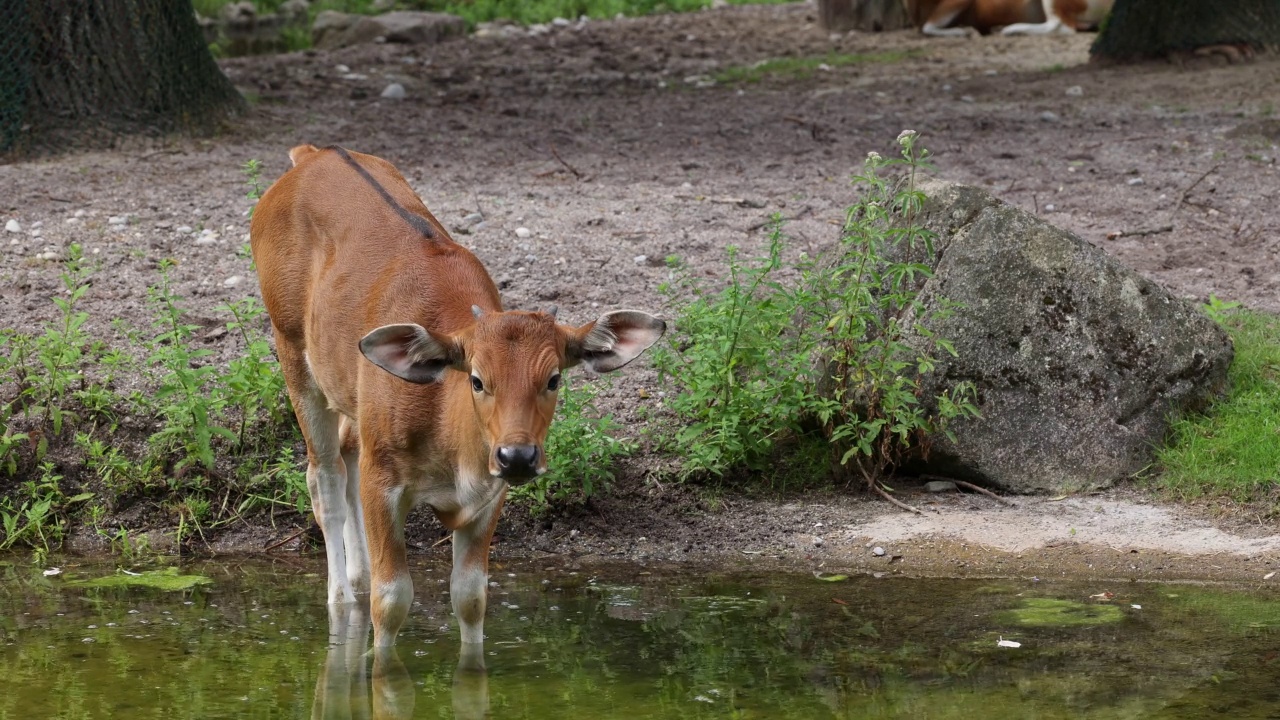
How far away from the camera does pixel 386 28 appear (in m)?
16.8

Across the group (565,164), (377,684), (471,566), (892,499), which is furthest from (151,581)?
(565,164)

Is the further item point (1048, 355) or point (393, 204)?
point (1048, 355)

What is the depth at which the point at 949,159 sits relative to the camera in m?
10.7

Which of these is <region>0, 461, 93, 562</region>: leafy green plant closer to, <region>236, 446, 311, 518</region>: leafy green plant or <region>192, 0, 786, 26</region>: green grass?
<region>236, 446, 311, 518</region>: leafy green plant

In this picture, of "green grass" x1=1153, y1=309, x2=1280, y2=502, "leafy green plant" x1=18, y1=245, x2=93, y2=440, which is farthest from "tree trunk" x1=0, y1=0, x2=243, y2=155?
"green grass" x1=1153, y1=309, x2=1280, y2=502

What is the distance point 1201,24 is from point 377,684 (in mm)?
10963

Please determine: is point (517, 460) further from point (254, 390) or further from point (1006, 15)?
point (1006, 15)

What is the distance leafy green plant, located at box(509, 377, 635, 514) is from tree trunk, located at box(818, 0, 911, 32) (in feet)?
39.7

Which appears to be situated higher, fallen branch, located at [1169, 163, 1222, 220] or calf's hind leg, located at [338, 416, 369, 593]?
fallen branch, located at [1169, 163, 1222, 220]

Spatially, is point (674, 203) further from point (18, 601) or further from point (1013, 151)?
point (18, 601)

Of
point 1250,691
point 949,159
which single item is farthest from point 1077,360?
point 949,159

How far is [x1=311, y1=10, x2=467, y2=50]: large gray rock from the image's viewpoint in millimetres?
16734

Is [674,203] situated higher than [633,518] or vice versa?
[674,203]

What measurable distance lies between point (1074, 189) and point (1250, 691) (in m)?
5.72
